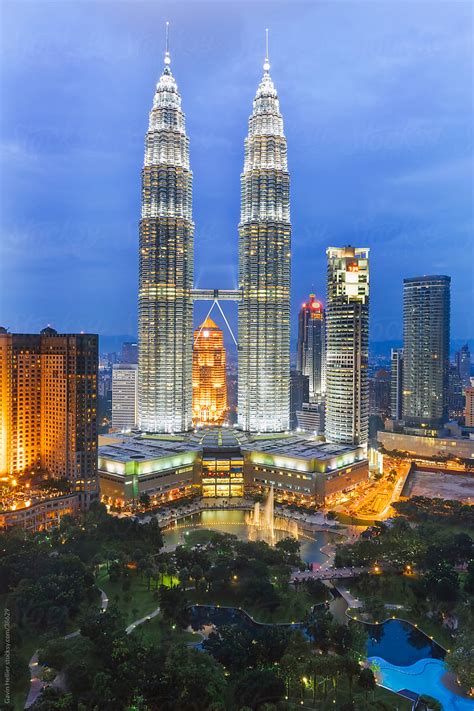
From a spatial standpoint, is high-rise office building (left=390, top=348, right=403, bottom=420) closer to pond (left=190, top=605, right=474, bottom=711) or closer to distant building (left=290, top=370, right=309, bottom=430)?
distant building (left=290, top=370, right=309, bottom=430)

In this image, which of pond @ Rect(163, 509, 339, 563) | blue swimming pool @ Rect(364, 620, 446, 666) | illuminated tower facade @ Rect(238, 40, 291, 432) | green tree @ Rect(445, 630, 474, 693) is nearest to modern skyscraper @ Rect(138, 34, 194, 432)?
illuminated tower facade @ Rect(238, 40, 291, 432)

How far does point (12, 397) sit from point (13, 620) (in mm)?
17400

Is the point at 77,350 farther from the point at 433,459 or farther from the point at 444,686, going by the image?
the point at 433,459

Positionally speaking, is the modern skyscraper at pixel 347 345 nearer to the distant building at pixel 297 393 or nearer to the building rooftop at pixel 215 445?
the building rooftop at pixel 215 445

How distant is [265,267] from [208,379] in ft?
52.6

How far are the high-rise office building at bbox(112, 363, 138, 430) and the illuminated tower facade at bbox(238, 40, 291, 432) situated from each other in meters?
21.3

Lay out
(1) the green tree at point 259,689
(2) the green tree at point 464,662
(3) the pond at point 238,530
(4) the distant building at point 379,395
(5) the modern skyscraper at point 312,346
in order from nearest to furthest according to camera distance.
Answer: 1. (1) the green tree at point 259,689
2. (2) the green tree at point 464,662
3. (3) the pond at point 238,530
4. (4) the distant building at point 379,395
5. (5) the modern skyscraper at point 312,346

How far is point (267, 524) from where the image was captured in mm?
35812

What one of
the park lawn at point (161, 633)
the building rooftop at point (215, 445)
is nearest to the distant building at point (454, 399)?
the building rooftop at point (215, 445)

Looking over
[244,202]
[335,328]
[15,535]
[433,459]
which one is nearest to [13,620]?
[15,535]

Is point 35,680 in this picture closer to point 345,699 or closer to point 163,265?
point 345,699

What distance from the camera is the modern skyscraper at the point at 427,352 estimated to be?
→ 61.3 m

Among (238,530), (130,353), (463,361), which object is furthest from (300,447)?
(463,361)

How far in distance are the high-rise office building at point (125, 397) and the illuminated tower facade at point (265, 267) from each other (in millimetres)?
21288
